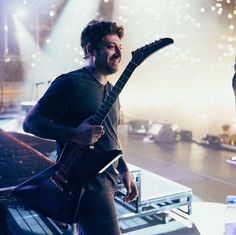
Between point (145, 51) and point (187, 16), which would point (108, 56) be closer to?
point (145, 51)

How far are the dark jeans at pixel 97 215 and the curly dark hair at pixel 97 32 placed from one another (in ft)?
2.96

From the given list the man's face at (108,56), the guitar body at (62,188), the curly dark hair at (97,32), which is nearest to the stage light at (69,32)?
the curly dark hair at (97,32)

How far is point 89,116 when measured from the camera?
1.92 m

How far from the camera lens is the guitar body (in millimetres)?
1882

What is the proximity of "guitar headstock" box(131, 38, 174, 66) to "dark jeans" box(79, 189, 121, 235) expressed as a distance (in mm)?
807

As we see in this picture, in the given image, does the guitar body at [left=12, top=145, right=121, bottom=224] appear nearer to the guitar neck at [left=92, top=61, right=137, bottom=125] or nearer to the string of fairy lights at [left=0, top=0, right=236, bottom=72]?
the guitar neck at [left=92, top=61, right=137, bottom=125]

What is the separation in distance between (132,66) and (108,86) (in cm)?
25

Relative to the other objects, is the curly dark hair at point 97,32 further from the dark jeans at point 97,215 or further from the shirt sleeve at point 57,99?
the dark jeans at point 97,215

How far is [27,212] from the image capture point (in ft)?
13.3

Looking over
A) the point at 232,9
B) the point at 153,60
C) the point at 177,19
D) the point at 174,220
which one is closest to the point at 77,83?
the point at 174,220

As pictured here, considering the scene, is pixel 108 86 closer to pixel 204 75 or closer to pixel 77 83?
pixel 77 83

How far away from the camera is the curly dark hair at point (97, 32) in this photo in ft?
6.73

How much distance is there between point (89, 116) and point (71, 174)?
0.36 m

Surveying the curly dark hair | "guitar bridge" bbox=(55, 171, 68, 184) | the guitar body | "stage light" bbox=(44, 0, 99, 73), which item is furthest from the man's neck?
"stage light" bbox=(44, 0, 99, 73)
